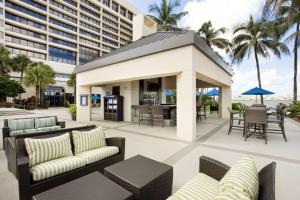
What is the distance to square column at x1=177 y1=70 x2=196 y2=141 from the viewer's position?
5.37m

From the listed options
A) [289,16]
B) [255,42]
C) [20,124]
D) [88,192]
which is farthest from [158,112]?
[255,42]

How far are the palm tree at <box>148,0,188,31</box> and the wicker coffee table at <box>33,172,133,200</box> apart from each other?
19.5m

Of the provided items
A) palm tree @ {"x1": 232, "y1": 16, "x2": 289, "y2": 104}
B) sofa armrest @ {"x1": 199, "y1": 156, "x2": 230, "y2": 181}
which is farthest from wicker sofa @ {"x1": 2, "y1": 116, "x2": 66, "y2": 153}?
palm tree @ {"x1": 232, "y1": 16, "x2": 289, "y2": 104}

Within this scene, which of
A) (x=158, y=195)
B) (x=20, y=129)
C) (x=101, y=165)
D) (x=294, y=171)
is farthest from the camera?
(x=20, y=129)

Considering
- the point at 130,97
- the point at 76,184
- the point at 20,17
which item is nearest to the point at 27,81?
the point at 20,17

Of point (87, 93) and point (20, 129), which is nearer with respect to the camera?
point (20, 129)

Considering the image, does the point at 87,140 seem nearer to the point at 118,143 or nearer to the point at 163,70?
the point at 118,143

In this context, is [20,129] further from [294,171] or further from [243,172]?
[294,171]

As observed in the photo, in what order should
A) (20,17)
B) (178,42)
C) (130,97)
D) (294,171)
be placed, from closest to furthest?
(294,171)
(178,42)
(130,97)
(20,17)

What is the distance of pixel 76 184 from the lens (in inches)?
66.3

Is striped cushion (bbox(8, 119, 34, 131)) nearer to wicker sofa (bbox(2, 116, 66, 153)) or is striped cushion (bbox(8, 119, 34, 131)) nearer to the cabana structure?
wicker sofa (bbox(2, 116, 66, 153))

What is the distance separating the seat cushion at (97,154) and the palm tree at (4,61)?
27.5m

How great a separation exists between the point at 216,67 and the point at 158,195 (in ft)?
25.7

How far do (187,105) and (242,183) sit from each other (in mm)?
4534
